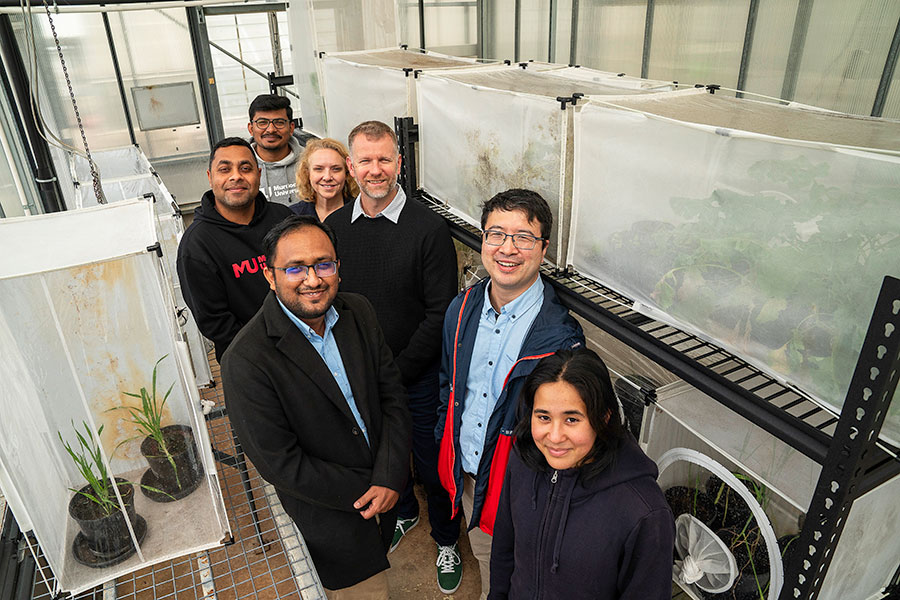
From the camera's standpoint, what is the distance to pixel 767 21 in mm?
2824

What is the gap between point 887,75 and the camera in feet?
7.93

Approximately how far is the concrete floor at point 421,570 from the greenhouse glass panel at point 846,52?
2.56 m

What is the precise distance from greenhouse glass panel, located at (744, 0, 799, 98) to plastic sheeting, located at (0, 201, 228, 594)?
2.84 meters

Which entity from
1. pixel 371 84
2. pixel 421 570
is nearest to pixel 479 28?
pixel 371 84

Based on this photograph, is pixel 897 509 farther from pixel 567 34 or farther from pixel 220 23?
pixel 220 23

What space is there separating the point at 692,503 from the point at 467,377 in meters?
0.70

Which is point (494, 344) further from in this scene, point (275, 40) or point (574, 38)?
point (275, 40)

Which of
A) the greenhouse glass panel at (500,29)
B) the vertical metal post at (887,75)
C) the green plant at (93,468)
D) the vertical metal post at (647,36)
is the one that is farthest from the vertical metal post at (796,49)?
the green plant at (93,468)

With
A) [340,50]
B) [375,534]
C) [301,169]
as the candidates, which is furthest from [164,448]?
[340,50]

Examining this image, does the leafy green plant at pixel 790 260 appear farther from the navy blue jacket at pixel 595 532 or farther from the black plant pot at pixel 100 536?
the black plant pot at pixel 100 536

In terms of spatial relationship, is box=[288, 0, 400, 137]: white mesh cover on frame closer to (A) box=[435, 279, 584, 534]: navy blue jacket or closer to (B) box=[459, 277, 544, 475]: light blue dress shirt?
(A) box=[435, 279, 584, 534]: navy blue jacket

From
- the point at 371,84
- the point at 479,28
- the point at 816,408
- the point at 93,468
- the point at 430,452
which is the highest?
the point at 479,28

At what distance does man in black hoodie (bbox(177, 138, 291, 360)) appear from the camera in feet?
6.89

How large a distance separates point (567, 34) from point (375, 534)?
3.38m
